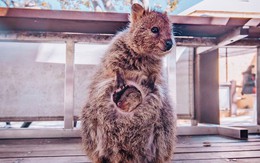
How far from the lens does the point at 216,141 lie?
7.89 ft

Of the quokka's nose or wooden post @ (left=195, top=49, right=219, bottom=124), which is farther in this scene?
wooden post @ (left=195, top=49, right=219, bottom=124)

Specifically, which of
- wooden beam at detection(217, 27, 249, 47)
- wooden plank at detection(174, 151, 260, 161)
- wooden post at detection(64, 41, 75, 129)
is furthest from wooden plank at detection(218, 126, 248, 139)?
wooden post at detection(64, 41, 75, 129)

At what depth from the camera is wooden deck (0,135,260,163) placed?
68.9 inches

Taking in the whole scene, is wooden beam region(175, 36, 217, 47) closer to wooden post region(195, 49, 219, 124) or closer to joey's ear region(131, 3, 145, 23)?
wooden post region(195, 49, 219, 124)

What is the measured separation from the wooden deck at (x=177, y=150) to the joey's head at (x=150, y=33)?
85 cm

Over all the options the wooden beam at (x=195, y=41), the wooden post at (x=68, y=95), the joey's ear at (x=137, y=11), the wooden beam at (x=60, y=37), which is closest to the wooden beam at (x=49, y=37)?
the wooden beam at (x=60, y=37)

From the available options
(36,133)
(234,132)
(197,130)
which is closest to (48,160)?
(36,133)

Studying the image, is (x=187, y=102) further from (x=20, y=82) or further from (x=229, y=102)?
(x=229, y=102)

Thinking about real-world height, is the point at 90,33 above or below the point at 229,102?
above

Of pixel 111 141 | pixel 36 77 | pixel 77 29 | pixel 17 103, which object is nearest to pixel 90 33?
pixel 77 29

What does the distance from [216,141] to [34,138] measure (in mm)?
1832

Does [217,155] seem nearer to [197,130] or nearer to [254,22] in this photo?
[197,130]

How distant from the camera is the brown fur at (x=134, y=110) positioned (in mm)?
1336

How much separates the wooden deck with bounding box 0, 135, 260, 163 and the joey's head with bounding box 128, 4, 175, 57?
33.3 inches
